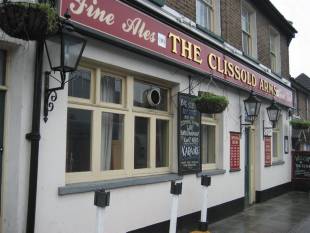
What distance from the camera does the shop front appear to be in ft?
16.8

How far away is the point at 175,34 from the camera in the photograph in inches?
286

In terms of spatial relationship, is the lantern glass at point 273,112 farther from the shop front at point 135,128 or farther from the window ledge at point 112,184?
the window ledge at point 112,184

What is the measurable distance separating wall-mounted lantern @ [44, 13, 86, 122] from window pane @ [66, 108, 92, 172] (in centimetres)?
72

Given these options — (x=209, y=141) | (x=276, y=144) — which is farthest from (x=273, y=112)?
(x=209, y=141)

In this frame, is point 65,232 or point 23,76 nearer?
point 23,76

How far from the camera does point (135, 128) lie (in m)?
6.73

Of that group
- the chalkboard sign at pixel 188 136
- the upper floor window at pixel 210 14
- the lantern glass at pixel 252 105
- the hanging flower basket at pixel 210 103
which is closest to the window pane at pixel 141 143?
the chalkboard sign at pixel 188 136

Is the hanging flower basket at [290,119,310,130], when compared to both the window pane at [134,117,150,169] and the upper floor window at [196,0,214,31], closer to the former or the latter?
the upper floor window at [196,0,214,31]

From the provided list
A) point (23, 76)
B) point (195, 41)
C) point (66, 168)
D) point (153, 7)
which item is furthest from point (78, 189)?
point (195, 41)

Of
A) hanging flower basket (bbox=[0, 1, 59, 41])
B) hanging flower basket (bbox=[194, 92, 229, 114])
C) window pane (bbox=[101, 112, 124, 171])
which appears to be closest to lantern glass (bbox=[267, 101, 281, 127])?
hanging flower basket (bbox=[194, 92, 229, 114])

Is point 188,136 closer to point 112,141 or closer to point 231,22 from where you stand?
point 112,141

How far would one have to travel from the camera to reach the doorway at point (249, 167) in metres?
11.1

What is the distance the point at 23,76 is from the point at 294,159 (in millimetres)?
12257

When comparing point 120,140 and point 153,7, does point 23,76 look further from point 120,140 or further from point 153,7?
point 153,7
